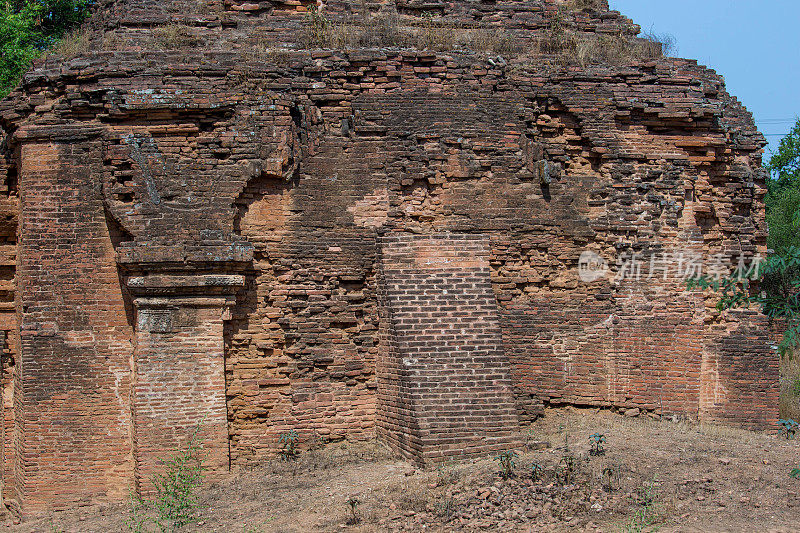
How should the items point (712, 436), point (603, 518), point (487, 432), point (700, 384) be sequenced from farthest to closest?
point (700, 384), point (712, 436), point (487, 432), point (603, 518)

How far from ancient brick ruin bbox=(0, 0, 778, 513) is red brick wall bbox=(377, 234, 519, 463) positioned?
2 cm

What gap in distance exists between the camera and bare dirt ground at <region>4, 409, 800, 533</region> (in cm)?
682

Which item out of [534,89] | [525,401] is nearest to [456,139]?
[534,89]

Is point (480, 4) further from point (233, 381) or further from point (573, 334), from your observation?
point (233, 381)

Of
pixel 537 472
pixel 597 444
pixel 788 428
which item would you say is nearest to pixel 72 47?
pixel 537 472

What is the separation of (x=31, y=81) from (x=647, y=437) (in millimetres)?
7785

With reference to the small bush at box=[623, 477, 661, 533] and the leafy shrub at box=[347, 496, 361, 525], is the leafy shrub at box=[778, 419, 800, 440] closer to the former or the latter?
the small bush at box=[623, 477, 661, 533]

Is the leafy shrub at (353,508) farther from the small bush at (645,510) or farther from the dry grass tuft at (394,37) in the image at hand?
the dry grass tuft at (394,37)

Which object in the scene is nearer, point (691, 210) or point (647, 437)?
point (647, 437)

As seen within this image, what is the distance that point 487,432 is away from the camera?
8102 mm

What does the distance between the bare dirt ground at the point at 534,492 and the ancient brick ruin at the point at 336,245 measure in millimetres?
446

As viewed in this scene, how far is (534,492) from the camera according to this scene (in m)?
7.12

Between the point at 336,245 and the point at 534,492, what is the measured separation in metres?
3.44

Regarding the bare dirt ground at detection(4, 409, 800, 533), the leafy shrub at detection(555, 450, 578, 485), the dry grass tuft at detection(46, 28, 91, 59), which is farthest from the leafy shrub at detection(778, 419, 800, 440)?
the dry grass tuft at detection(46, 28, 91, 59)
